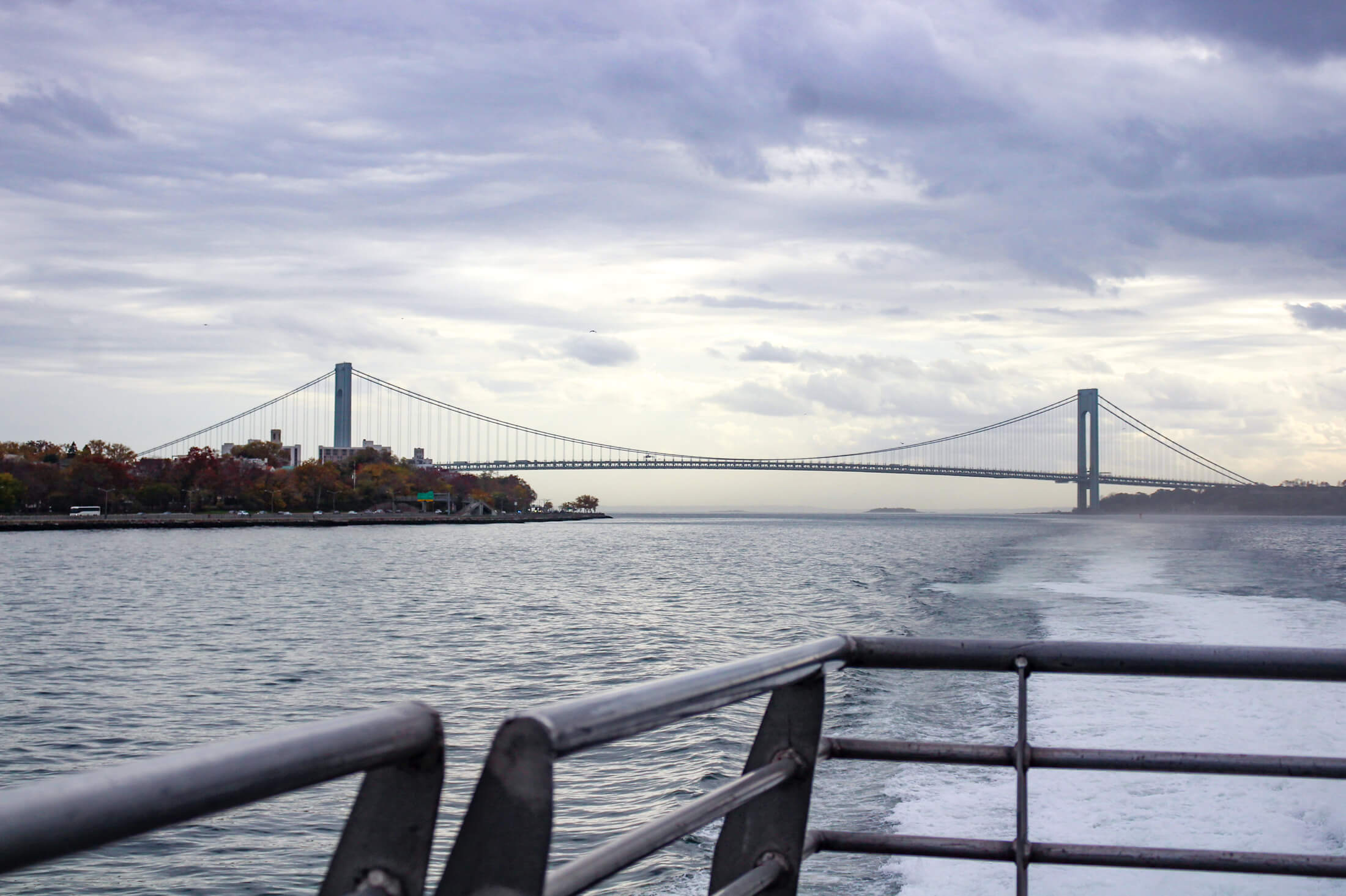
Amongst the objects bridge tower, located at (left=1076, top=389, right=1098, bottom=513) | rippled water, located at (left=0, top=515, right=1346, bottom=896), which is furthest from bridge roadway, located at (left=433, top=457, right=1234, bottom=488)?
rippled water, located at (left=0, top=515, right=1346, bottom=896)

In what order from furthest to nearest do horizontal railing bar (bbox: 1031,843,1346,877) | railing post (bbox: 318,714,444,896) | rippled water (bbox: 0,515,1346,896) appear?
1. rippled water (bbox: 0,515,1346,896)
2. horizontal railing bar (bbox: 1031,843,1346,877)
3. railing post (bbox: 318,714,444,896)

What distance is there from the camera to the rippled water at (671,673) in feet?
27.3

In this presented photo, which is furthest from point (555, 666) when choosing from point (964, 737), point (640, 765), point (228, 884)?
point (228, 884)

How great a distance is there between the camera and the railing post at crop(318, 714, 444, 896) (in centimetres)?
108

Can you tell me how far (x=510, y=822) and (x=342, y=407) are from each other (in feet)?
450

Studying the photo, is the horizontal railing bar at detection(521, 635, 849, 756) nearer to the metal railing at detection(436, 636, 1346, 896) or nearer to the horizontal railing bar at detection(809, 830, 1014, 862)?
the metal railing at detection(436, 636, 1346, 896)

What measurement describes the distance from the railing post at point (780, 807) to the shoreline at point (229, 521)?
117 m

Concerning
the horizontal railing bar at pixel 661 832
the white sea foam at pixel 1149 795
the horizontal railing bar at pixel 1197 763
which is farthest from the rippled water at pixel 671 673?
the horizontal railing bar at pixel 1197 763

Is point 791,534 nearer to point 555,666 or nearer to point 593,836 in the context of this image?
point 555,666

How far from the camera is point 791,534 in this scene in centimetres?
10556

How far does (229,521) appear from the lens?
123 metres

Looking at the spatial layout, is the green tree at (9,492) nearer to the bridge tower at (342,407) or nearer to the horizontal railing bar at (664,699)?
the bridge tower at (342,407)

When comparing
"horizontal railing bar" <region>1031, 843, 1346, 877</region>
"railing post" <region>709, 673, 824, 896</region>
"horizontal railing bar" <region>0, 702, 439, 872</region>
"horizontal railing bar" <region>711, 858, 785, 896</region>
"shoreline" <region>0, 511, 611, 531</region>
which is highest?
"horizontal railing bar" <region>0, 702, 439, 872</region>

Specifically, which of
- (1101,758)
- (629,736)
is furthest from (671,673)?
(629,736)
